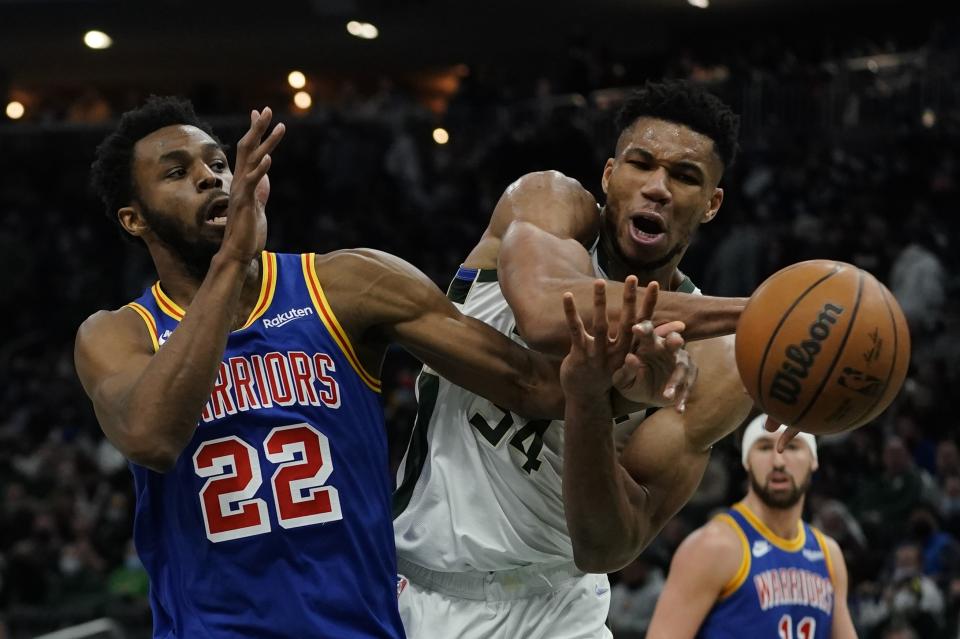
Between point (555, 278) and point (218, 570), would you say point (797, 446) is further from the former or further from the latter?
point (218, 570)

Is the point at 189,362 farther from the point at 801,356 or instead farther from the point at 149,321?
the point at 801,356

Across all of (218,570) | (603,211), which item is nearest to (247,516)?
(218,570)

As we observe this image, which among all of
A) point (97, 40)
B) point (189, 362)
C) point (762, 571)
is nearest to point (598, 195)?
point (762, 571)

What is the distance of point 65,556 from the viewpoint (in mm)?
11562

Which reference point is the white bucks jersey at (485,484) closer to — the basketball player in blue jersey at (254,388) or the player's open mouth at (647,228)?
the basketball player in blue jersey at (254,388)

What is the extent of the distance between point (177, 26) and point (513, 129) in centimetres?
592

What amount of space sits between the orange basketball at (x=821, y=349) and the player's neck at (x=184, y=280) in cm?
123

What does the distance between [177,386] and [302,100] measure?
65.3 ft

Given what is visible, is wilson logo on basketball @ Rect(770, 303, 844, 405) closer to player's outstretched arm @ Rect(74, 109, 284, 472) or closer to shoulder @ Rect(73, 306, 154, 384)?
player's outstretched arm @ Rect(74, 109, 284, 472)

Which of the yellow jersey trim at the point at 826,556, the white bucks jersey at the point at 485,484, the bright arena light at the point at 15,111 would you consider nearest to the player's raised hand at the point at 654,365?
the white bucks jersey at the point at 485,484

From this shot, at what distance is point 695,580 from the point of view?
18.1ft

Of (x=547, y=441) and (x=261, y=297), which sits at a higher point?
(x=261, y=297)

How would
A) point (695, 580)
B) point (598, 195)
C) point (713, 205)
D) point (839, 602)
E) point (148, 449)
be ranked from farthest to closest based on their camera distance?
point (598, 195) → point (839, 602) → point (695, 580) → point (713, 205) → point (148, 449)

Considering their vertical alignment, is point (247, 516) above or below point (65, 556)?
above
